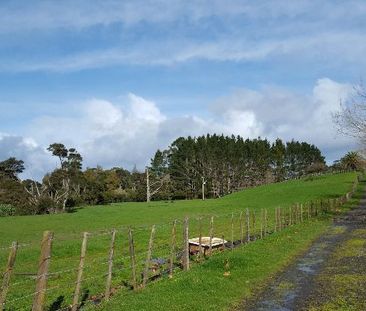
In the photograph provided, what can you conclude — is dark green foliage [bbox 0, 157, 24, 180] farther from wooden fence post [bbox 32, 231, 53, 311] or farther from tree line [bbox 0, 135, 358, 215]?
wooden fence post [bbox 32, 231, 53, 311]

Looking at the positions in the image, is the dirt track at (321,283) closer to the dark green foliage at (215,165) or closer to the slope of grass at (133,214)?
the slope of grass at (133,214)

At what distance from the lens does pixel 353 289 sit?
14938 millimetres

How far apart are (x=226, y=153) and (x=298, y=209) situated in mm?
112946

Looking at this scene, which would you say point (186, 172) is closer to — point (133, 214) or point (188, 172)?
point (188, 172)

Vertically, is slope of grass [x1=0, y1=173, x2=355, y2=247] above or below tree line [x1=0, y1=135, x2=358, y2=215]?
below

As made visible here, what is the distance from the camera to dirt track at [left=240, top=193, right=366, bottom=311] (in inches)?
527

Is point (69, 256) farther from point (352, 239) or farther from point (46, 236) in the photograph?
point (46, 236)

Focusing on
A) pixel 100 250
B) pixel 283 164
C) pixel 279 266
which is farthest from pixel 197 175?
pixel 279 266

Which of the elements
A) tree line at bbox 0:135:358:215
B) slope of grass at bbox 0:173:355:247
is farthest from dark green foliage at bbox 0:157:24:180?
slope of grass at bbox 0:173:355:247

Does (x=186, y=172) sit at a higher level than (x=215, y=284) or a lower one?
higher

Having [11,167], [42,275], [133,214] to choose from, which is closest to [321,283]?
[42,275]

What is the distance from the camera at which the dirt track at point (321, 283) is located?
13.4 metres

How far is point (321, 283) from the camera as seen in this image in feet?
52.9

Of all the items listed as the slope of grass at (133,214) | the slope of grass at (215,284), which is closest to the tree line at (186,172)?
the slope of grass at (133,214)
